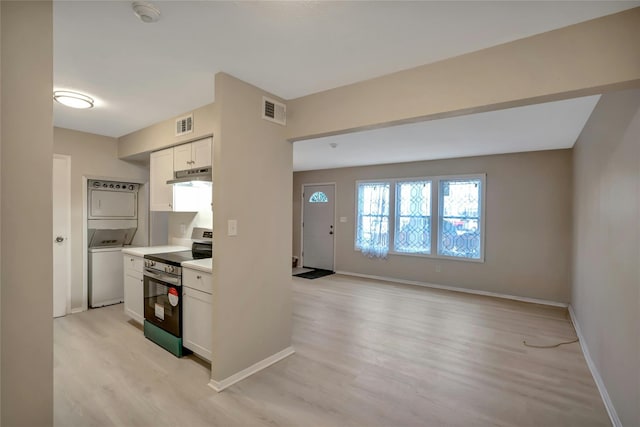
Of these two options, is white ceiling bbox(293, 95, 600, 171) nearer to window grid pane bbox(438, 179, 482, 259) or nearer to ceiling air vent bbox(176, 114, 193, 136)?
window grid pane bbox(438, 179, 482, 259)

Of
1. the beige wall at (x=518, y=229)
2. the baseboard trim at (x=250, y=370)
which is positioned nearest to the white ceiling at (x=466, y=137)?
the beige wall at (x=518, y=229)

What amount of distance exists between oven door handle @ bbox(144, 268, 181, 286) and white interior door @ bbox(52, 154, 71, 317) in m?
1.55

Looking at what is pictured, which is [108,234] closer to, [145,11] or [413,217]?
[145,11]

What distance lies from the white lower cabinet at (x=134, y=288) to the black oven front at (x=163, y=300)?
23cm

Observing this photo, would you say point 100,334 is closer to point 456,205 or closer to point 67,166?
point 67,166

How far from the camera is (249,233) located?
2.51 meters

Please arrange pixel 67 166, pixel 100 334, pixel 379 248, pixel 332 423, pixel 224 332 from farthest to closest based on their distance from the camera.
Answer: pixel 379 248 → pixel 67 166 → pixel 100 334 → pixel 224 332 → pixel 332 423

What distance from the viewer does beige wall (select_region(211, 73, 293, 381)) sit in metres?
2.29

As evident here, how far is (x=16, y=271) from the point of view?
3.89ft

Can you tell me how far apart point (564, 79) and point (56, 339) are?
189 inches

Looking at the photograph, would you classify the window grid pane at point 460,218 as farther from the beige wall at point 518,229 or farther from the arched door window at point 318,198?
the arched door window at point 318,198

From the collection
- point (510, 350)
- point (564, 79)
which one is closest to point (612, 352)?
point (510, 350)

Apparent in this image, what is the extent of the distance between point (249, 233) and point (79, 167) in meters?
3.03

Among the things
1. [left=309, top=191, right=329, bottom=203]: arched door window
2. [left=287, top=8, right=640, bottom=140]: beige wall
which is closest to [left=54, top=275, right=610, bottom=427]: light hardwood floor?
[left=287, top=8, right=640, bottom=140]: beige wall
